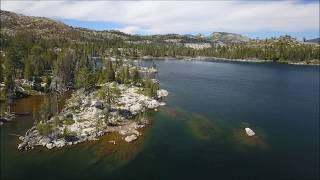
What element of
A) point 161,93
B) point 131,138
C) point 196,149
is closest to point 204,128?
point 196,149

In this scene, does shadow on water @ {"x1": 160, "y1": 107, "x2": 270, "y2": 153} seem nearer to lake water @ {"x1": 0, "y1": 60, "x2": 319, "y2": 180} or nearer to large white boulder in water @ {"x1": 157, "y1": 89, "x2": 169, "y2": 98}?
lake water @ {"x1": 0, "y1": 60, "x2": 319, "y2": 180}

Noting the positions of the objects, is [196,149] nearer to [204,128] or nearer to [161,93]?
[204,128]

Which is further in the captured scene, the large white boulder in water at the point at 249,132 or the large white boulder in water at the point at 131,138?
the large white boulder in water at the point at 249,132

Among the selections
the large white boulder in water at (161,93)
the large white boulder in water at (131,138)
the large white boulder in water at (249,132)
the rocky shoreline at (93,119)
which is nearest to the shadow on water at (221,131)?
the large white boulder in water at (249,132)

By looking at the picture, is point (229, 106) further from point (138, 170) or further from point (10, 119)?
point (10, 119)

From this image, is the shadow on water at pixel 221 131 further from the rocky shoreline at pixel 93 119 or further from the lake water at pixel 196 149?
the rocky shoreline at pixel 93 119

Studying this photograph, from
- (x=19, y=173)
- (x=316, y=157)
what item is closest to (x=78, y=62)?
Answer: (x=19, y=173)
